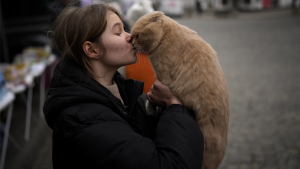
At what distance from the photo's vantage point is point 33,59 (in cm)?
498

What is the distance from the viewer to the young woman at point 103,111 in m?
0.95

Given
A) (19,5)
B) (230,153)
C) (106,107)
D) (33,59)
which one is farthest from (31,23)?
(106,107)

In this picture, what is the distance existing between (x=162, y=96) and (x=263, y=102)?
423 centimetres

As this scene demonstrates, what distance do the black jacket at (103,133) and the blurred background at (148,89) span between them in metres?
0.57

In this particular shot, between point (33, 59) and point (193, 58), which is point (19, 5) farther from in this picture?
point (193, 58)

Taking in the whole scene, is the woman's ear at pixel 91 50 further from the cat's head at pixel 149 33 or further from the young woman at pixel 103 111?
the cat's head at pixel 149 33

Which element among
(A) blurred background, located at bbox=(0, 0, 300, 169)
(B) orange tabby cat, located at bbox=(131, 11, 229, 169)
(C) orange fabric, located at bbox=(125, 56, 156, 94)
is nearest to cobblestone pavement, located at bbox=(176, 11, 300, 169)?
(A) blurred background, located at bbox=(0, 0, 300, 169)

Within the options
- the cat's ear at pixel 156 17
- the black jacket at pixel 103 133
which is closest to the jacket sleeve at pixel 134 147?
the black jacket at pixel 103 133

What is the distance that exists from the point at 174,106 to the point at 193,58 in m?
0.28

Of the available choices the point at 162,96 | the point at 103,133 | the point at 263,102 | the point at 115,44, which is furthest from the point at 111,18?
the point at 263,102

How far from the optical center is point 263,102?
16.0 feet

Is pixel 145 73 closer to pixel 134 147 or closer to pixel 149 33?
pixel 149 33

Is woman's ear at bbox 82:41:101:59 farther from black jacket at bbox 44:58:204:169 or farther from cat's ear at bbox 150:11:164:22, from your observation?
cat's ear at bbox 150:11:164:22

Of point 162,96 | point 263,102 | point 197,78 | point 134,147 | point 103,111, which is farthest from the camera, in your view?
point 263,102
